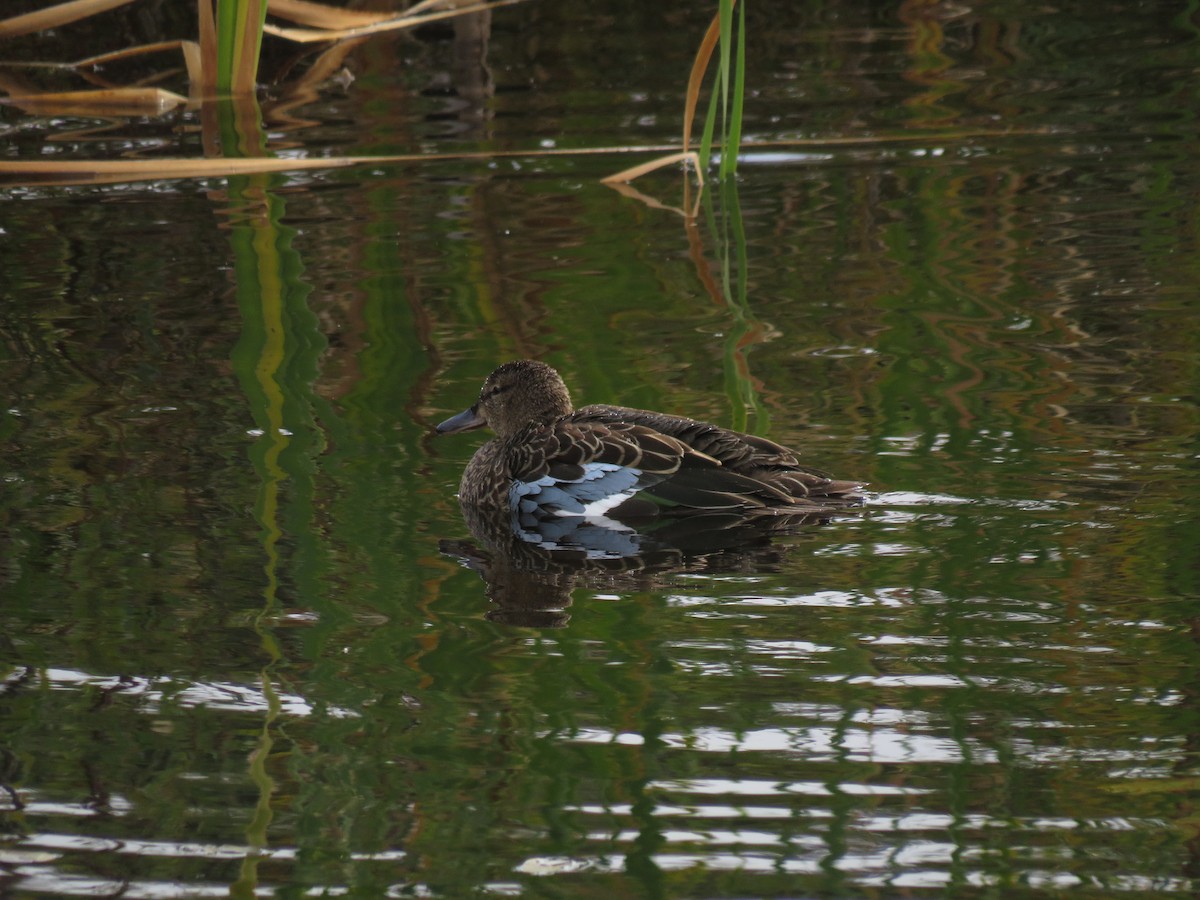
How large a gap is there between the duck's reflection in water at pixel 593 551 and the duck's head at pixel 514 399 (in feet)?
1.89

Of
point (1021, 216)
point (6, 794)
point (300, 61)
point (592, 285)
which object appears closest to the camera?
point (6, 794)

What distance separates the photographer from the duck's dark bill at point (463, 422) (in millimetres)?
6992

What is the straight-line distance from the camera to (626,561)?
5.85 m

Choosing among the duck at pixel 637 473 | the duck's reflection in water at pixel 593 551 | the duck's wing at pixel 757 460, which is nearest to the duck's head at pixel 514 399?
the duck at pixel 637 473

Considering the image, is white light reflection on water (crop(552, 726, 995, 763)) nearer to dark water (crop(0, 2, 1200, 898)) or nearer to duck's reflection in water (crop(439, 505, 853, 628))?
dark water (crop(0, 2, 1200, 898))

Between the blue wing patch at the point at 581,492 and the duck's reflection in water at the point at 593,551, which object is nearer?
the duck's reflection in water at the point at 593,551

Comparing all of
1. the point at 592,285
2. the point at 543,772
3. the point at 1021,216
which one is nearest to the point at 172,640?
the point at 543,772

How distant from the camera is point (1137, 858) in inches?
147

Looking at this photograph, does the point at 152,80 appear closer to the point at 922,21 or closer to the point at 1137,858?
the point at 922,21

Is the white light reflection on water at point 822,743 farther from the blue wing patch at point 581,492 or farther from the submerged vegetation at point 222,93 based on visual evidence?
the submerged vegetation at point 222,93

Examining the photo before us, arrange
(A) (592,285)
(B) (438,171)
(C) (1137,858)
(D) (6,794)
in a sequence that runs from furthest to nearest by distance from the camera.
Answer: (B) (438,171) → (A) (592,285) → (D) (6,794) → (C) (1137,858)

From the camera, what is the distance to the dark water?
3955 mm

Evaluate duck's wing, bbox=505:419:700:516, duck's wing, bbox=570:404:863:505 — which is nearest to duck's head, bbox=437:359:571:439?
duck's wing, bbox=505:419:700:516

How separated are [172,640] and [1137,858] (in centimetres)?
258
